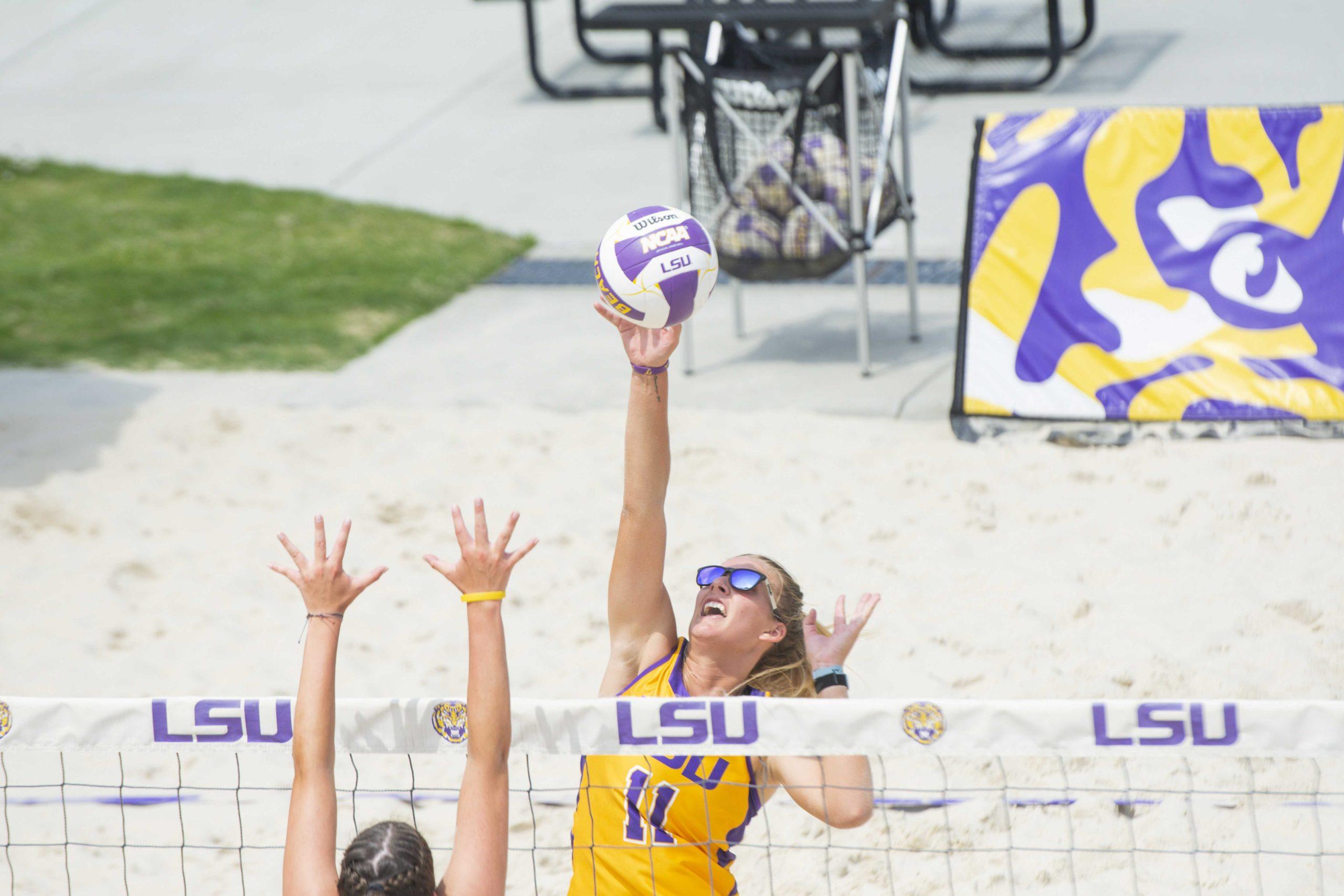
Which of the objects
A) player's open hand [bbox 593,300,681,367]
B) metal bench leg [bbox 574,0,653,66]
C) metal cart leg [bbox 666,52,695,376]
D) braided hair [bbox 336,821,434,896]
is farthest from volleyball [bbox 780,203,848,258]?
metal bench leg [bbox 574,0,653,66]

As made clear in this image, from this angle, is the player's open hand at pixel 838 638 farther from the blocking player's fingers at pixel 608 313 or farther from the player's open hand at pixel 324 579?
the player's open hand at pixel 324 579

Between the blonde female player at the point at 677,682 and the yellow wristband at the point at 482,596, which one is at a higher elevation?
the yellow wristband at the point at 482,596

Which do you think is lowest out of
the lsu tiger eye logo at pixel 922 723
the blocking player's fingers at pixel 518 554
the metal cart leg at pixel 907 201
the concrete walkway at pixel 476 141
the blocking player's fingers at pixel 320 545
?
the concrete walkway at pixel 476 141

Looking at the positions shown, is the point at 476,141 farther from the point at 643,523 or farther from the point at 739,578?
the point at 739,578

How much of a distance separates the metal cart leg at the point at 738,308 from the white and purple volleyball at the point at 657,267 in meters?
3.45

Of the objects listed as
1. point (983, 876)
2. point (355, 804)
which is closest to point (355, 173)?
point (355, 804)

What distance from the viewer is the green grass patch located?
7.71 metres

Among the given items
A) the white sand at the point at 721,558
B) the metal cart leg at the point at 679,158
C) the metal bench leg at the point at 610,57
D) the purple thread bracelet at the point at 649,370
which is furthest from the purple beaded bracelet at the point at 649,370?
the metal bench leg at the point at 610,57

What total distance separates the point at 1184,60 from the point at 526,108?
5063mm

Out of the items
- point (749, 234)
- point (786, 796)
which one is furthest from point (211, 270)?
point (786, 796)

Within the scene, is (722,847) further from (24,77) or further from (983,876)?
(24,77)

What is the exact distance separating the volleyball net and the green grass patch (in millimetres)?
3617

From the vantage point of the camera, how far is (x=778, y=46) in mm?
7277

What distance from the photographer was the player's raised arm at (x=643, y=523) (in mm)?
2891
